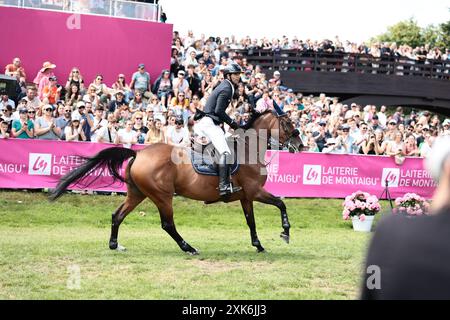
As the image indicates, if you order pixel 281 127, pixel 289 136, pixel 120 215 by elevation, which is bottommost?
pixel 120 215

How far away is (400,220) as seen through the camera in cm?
290

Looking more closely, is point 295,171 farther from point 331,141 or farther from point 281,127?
point 281,127

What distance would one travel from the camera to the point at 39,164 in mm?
16812

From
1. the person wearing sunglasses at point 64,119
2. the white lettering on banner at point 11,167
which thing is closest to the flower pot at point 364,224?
the person wearing sunglasses at point 64,119

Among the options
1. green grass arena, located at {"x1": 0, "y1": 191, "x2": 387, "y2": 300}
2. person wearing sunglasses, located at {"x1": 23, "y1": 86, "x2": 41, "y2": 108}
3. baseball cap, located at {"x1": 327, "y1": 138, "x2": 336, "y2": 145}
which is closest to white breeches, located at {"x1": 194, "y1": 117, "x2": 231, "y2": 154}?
green grass arena, located at {"x1": 0, "y1": 191, "x2": 387, "y2": 300}

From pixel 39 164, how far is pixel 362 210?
24.9ft

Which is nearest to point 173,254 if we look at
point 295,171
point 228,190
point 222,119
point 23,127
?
point 228,190

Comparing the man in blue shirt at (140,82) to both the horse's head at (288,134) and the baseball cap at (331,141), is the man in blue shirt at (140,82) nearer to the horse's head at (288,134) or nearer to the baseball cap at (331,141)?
the baseball cap at (331,141)

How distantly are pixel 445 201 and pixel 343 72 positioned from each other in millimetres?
33435

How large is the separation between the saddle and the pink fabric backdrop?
12098 millimetres

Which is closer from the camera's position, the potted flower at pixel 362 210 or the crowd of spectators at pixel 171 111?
the potted flower at pixel 362 210

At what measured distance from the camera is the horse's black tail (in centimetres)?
1187

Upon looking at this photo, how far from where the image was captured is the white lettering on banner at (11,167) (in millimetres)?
16594
